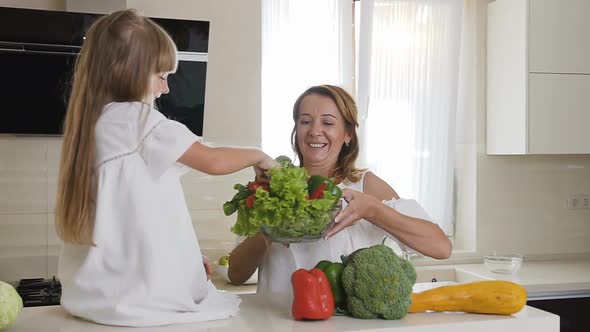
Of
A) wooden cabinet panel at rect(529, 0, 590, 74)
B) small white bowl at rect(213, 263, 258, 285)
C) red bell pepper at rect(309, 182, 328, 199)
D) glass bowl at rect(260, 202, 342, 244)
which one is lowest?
small white bowl at rect(213, 263, 258, 285)

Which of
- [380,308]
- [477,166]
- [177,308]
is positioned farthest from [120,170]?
[477,166]

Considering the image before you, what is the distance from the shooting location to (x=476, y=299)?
1.28 meters

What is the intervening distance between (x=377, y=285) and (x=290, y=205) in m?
0.22

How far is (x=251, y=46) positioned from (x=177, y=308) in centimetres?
206

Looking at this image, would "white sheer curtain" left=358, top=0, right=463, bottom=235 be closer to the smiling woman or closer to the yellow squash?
the smiling woman

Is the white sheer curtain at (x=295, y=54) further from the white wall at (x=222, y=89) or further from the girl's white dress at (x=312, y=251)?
the girl's white dress at (x=312, y=251)

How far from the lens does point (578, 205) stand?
12.2ft

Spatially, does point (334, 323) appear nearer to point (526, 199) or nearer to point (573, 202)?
point (526, 199)

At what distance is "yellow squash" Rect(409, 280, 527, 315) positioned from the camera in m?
1.26

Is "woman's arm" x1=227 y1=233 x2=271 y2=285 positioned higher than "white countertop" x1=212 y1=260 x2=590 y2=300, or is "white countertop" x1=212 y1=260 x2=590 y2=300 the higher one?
"woman's arm" x1=227 y1=233 x2=271 y2=285

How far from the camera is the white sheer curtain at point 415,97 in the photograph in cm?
349

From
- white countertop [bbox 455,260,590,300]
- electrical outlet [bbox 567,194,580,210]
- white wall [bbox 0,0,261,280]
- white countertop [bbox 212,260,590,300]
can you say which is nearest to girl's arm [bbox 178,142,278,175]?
white countertop [bbox 212,260,590,300]

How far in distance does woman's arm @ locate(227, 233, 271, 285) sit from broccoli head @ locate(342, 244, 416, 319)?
1.98ft

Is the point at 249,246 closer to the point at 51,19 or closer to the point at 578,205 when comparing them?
the point at 51,19
